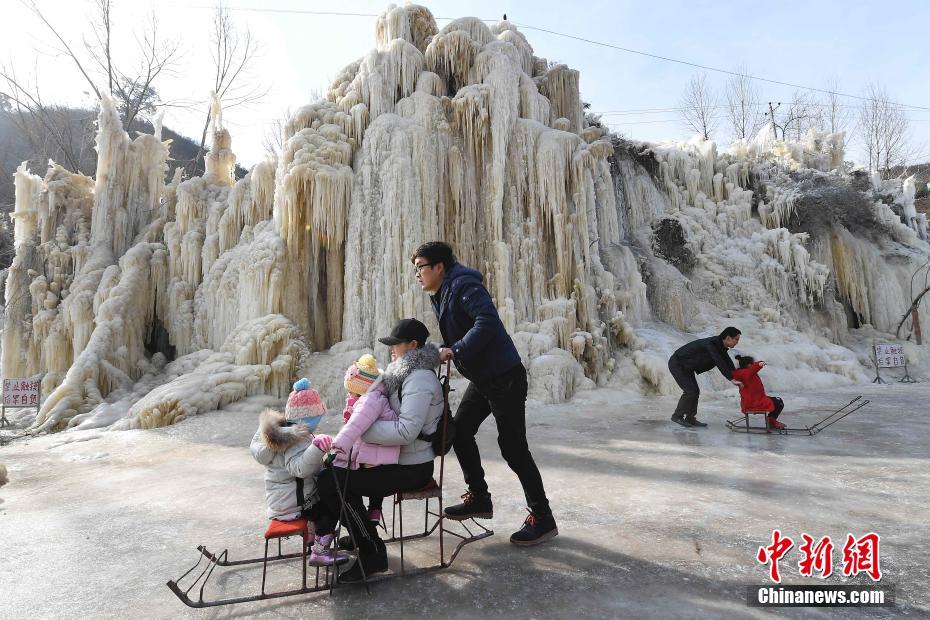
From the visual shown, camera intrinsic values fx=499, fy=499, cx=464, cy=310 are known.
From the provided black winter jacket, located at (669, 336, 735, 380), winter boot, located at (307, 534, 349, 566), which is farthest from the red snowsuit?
winter boot, located at (307, 534, 349, 566)

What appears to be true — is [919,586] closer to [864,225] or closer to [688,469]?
[688,469]

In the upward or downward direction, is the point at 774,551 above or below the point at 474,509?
below

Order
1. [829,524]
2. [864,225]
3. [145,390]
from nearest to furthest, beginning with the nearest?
[829,524] → [145,390] → [864,225]

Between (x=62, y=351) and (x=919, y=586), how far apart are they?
14247 millimetres

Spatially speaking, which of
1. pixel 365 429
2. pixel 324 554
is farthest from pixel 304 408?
pixel 324 554

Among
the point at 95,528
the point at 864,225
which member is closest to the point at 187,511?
the point at 95,528

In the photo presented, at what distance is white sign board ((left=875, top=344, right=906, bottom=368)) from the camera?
1128 centimetres

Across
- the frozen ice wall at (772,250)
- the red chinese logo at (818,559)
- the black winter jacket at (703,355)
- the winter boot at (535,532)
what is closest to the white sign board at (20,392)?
the winter boot at (535,532)

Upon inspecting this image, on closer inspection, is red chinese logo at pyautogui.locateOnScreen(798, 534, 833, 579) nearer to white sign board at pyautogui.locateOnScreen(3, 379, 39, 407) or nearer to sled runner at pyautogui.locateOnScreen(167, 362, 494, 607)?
sled runner at pyautogui.locateOnScreen(167, 362, 494, 607)

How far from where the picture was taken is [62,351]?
1120 centimetres

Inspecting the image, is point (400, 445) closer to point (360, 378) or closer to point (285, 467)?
point (360, 378)

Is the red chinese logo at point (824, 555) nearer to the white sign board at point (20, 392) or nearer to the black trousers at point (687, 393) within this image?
the black trousers at point (687, 393)

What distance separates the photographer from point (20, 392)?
8.41 m

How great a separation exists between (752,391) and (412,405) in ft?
17.3
